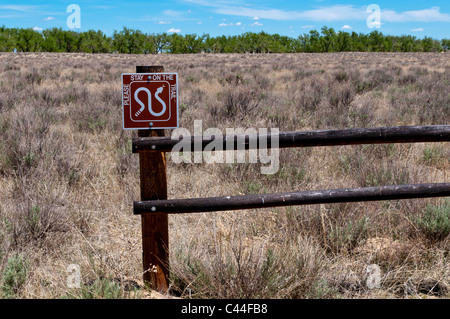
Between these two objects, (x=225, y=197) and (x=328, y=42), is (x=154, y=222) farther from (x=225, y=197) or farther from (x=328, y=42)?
(x=328, y=42)

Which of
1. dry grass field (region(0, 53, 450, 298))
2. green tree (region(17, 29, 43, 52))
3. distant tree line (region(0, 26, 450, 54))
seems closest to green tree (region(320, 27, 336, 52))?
distant tree line (region(0, 26, 450, 54))

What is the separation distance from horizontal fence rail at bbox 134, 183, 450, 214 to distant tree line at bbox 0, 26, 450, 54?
258ft

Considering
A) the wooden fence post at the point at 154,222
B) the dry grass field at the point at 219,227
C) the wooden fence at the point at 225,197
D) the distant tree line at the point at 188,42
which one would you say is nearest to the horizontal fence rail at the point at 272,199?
the wooden fence at the point at 225,197

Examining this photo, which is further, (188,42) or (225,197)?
(188,42)

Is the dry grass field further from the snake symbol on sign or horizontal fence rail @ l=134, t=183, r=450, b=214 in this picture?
the snake symbol on sign

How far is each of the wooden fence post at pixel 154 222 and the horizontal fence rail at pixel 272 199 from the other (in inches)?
4.3

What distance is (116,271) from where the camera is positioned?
3.30 meters

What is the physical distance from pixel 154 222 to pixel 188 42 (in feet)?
297

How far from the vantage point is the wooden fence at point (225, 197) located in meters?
3.00

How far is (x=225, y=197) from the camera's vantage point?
10.0ft

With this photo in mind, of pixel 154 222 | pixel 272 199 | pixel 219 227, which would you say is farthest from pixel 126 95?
pixel 219 227

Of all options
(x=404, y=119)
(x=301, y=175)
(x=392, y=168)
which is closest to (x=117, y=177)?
(x=301, y=175)

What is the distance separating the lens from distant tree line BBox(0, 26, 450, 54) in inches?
3029
